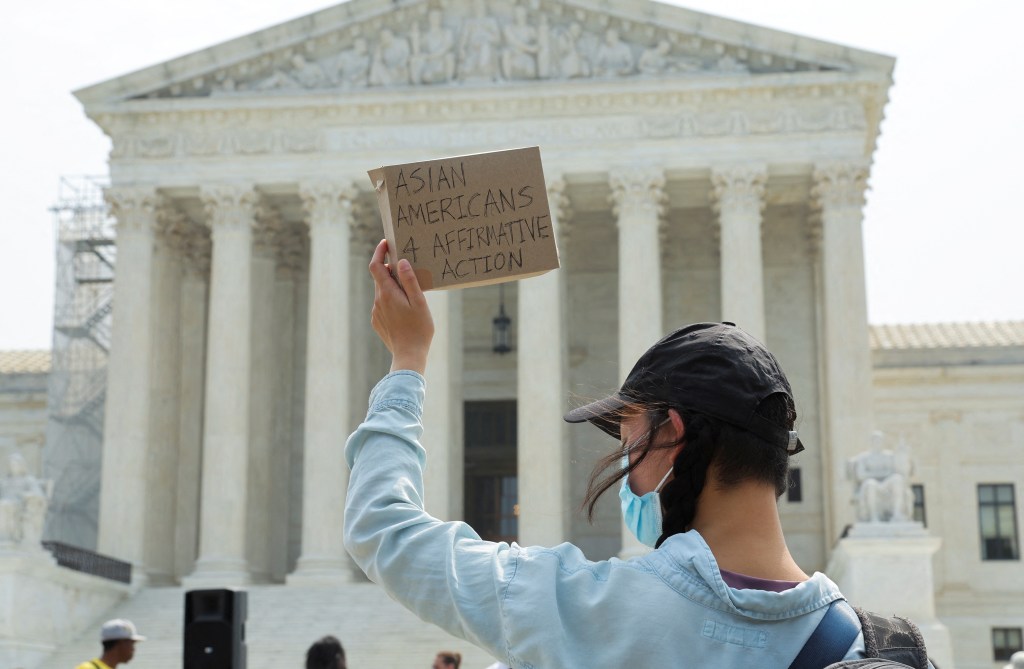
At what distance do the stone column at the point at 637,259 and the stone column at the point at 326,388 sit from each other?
26.9 feet

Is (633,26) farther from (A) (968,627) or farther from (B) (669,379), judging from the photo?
(B) (669,379)

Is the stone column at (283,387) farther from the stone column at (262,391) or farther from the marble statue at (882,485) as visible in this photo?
the marble statue at (882,485)

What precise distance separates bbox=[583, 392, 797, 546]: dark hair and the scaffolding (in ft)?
147

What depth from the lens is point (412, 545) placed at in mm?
3256

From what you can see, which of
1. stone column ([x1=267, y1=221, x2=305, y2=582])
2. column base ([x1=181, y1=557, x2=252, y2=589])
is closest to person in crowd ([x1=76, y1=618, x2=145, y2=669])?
column base ([x1=181, y1=557, x2=252, y2=589])

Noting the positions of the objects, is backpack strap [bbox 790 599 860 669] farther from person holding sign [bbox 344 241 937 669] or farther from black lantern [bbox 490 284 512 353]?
black lantern [bbox 490 284 512 353]

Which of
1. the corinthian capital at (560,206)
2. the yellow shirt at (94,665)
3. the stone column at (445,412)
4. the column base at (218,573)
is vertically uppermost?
the corinthian capital at (560,206)

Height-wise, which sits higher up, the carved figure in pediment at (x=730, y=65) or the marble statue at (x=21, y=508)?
the carved figure in pediment at (x=730, y=65)

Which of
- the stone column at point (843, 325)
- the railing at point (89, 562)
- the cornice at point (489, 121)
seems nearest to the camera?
the railing at point (89, 562)

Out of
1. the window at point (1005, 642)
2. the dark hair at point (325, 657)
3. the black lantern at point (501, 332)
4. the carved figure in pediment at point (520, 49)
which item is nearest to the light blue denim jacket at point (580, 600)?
the dark hair at point (325, 657)

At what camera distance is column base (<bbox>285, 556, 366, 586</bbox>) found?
42.8m

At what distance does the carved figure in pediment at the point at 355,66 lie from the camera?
4625 cm

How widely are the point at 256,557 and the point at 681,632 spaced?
150 ft

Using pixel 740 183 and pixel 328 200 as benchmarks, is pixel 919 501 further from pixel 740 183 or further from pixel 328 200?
pixel 328 200
